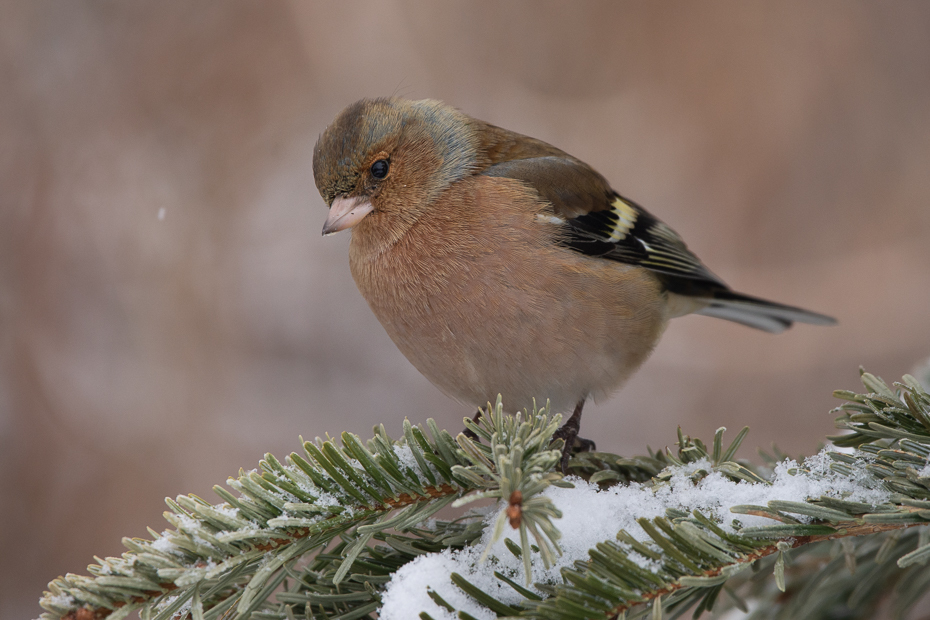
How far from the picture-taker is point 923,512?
0.87 m

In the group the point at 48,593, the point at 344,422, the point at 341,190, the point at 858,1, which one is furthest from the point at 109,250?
the point at 858,1

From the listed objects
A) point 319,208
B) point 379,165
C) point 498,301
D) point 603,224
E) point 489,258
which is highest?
point 319,208

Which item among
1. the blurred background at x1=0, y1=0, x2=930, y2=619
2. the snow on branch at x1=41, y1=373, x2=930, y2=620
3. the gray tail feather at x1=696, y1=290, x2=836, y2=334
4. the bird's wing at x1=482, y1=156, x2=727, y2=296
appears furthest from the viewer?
the blurred background at x1=0, y1=0, x2=930, y2=619

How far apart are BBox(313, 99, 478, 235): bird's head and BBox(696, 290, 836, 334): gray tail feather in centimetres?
113

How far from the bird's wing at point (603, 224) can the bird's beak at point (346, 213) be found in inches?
16.3

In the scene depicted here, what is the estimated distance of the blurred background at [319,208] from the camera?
11.1 ft

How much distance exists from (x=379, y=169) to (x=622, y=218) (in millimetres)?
896

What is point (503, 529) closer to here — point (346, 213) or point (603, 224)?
point (346, 213)

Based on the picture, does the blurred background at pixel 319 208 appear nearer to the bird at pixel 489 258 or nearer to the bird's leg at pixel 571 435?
the bird at pixel 489 258

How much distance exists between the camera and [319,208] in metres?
3.86

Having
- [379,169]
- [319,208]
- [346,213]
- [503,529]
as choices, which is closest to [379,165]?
[379,169]

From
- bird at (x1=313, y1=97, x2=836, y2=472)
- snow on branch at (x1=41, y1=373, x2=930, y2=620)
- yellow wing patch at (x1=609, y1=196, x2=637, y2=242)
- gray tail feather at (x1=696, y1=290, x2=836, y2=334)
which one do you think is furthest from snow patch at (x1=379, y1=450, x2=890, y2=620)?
gray tail feather at (x1=696, y1=290, x2=836, y2=334)

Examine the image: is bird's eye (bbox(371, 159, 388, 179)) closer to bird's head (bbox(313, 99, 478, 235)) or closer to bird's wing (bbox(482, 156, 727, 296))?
bird's head (bbox(313, 99, 478, 235))

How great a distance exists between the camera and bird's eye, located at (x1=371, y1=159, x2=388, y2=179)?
2094 millimetres
